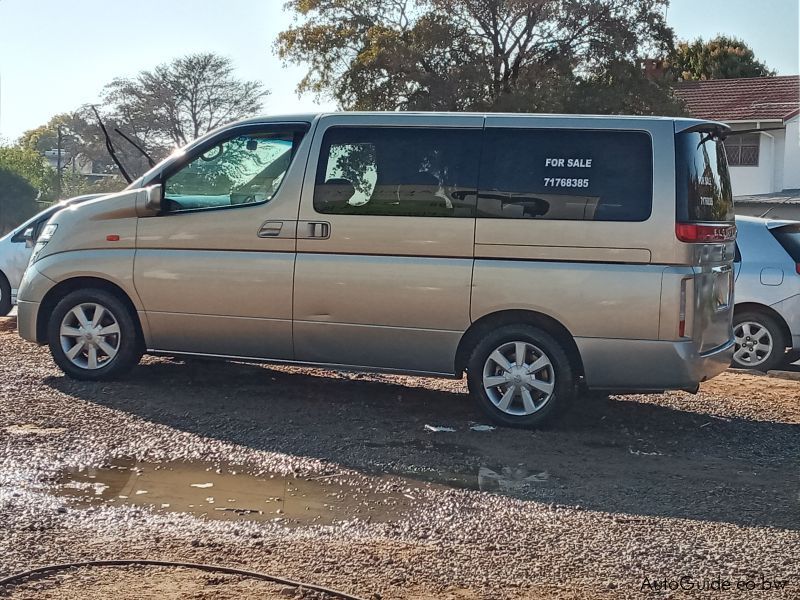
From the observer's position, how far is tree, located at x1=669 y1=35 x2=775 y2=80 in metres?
45.3

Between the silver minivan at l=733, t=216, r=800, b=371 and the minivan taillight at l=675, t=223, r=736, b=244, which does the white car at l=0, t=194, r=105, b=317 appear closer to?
the silver minivan at l=733, t=216, r=800, b=371

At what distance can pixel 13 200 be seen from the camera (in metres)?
42.9

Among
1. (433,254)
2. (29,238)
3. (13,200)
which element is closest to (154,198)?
(433,254)

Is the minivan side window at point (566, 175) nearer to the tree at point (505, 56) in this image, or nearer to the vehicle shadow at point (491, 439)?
the vehicle shadow at point (491, 439)

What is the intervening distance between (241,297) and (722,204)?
11.7 ft

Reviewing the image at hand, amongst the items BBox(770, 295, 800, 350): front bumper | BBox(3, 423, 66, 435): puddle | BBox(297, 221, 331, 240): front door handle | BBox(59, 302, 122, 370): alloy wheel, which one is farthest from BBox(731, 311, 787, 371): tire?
BBox(3, 423, 66, 435): puddle

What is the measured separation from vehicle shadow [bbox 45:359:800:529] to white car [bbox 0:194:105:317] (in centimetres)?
614

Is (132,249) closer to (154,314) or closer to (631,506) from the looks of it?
(154,314)

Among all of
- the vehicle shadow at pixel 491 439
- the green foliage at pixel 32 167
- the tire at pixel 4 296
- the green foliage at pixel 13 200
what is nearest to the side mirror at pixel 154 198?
the vehicle shadow at pixel 491 439

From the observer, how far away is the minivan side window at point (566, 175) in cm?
677

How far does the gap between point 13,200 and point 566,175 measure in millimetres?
40228

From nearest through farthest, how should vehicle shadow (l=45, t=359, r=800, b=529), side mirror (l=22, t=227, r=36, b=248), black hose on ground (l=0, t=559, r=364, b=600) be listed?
black hose on ground (l=0, t=559, r=364, b=600) → vehicle shadow (l=45, t=359, r=800, b=529) → side mirror (l=22, t=227, r=36, b=248)

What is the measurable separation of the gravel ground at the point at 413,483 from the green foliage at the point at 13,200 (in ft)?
120

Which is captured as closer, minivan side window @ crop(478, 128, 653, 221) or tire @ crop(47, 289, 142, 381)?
minivan side window @ crop(478, 128, 653, 221)
